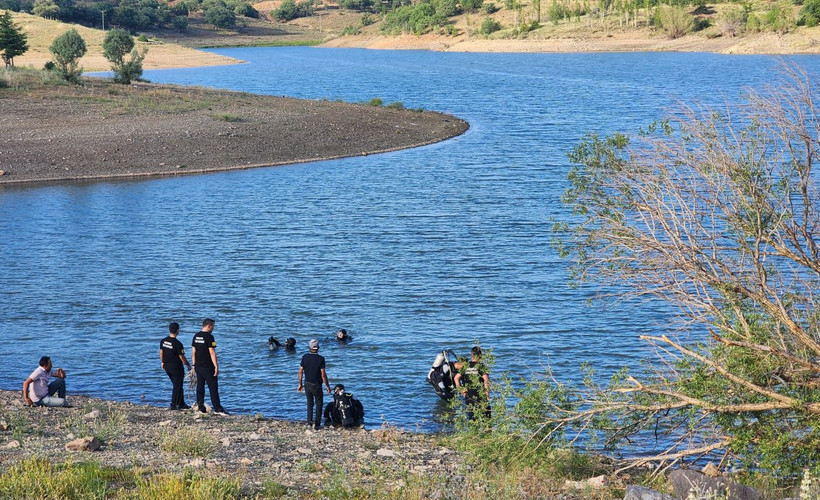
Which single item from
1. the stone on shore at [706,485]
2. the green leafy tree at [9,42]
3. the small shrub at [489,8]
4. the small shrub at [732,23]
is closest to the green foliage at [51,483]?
the stone on shore at [706,485]

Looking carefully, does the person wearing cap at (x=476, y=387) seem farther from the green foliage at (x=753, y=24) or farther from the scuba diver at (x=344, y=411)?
the green foliage at (x=753, y=24)

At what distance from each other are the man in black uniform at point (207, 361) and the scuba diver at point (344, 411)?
2.00m

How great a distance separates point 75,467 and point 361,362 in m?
9.56

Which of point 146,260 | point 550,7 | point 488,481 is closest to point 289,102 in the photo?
point 146,260

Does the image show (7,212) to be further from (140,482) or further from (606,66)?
(606,66)

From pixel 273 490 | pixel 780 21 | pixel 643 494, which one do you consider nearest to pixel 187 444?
pixel 273 490

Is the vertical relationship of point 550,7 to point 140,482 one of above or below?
above

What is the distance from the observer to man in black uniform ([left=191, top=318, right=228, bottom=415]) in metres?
17.1

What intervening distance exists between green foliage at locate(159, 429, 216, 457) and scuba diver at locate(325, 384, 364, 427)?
3321 mm

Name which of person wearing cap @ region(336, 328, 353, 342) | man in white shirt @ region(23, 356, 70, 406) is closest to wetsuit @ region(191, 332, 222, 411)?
man in white shirt @ region(23, 356, 70, 406)

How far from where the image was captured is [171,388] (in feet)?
63.2

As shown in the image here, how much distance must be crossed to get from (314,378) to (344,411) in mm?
793

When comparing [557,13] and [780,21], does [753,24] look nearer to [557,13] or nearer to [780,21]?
[780,21]

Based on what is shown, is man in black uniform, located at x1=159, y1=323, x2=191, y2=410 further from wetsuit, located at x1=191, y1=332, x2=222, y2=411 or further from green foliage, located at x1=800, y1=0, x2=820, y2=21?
green foliage, located at x1=800, y1=0, x2=820, y2=21
